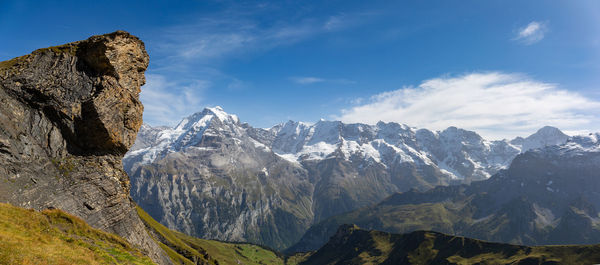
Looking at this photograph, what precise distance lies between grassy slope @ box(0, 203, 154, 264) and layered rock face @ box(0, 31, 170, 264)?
5.88 metres

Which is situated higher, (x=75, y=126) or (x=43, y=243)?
(x=75, y=126)

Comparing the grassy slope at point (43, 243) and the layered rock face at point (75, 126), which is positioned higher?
the layered rock face at point (75, 126)

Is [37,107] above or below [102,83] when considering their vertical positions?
below

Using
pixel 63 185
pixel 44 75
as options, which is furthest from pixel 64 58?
pixel 63 185

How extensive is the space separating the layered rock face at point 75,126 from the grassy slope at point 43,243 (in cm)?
588

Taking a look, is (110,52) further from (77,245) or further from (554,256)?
(554,256)

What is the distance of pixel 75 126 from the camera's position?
46406 millimetres

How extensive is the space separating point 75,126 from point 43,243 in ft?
86.1

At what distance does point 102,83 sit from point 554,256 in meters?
221

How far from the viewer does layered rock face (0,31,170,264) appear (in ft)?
128

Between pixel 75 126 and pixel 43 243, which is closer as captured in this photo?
pixel 43 243

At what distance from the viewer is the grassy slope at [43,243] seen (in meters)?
21.9

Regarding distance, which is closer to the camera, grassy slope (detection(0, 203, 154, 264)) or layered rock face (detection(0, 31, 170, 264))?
grassy slope (detection(0, 203, 154, 264))

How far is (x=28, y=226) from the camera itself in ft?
94.6
